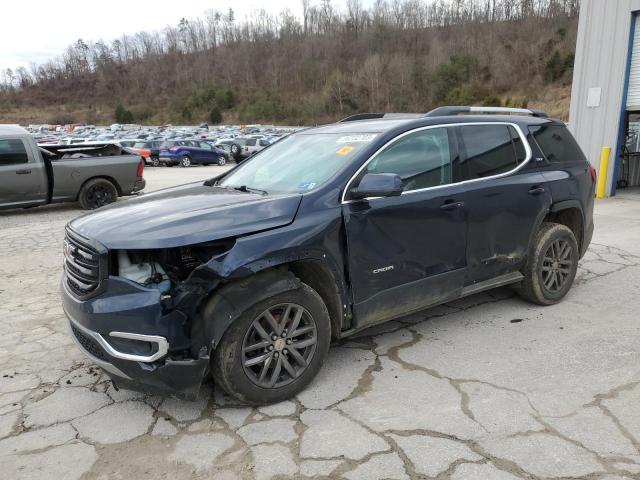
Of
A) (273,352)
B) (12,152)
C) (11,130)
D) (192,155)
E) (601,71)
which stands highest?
(601,71)

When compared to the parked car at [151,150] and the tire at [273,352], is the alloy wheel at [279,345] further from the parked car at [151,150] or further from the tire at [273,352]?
the parked car at [151,150]

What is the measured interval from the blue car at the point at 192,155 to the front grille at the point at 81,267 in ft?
81.9

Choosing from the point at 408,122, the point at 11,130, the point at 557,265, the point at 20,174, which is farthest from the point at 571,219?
the point at 11,130

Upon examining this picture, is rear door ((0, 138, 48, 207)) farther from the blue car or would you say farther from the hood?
the blue car

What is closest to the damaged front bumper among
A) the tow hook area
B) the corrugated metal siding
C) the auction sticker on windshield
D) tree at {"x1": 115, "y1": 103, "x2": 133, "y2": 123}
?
the tow hook area

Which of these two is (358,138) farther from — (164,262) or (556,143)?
(556,143)

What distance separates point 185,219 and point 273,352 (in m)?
0.96

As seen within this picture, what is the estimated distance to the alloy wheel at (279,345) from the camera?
3080mm

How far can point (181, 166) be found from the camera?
27.5 m

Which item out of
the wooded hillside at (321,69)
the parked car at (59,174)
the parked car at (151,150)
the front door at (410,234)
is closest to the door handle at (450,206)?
the front door at (410,234)

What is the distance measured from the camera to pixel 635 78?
37.7 ft

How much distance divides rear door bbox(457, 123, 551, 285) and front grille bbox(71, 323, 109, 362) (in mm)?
2699

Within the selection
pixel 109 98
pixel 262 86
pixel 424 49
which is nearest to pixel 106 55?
pixel 109 98

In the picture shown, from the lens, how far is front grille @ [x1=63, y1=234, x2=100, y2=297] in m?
3.00
